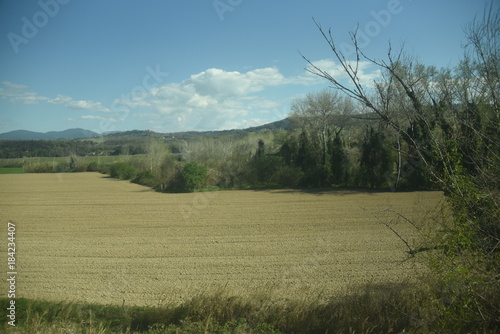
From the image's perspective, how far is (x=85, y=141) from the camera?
5303 centimetres

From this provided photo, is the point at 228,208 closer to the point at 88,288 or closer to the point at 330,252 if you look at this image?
the point at 330,252

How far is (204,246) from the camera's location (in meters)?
14.4

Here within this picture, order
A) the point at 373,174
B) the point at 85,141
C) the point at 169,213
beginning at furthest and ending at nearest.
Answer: the point at 85,141
the point at 373,174
the point at 169,213

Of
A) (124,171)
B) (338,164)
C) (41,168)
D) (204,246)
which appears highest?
(338,164)

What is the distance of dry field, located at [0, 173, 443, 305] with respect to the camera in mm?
9719

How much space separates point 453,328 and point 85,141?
57085 millimetres

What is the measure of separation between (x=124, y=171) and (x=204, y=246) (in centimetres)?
3585

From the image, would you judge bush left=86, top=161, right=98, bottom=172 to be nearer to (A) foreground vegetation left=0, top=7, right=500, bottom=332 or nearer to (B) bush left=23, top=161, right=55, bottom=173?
(A) foreground vegetation left=0, top=7, right=500, bottom=332

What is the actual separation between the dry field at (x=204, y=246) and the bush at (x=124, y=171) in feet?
59.9

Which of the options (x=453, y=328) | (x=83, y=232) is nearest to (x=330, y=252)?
(x=453, y=328)

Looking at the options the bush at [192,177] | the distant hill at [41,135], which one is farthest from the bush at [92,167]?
the bush at [192,177]

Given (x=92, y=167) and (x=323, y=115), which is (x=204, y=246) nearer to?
(x=323, y=115)

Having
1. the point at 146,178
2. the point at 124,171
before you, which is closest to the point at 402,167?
the point at 146,178

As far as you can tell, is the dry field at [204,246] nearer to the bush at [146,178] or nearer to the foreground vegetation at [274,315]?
the foreground vegetation at [274,315]
